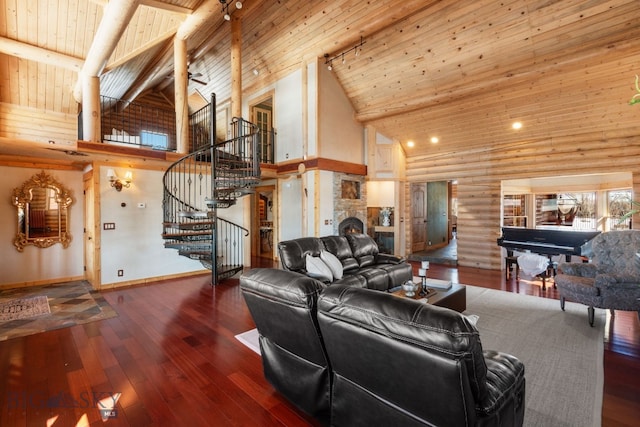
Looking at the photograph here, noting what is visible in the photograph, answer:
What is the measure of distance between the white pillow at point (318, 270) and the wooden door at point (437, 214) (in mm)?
6660

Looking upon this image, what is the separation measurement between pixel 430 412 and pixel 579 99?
20.7 feet

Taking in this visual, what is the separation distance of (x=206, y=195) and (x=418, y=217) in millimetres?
6198

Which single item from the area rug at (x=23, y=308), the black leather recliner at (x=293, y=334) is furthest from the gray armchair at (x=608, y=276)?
the area rug at (x=23, y=308)

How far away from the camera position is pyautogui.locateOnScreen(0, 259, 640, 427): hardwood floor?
206 cm

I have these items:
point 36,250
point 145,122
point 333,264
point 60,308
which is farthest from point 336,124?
point 145,122

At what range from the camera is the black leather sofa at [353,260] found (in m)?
4.06

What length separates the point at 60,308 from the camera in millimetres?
4344

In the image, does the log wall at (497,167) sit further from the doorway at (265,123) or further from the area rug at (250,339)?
the area rug at (250,339)

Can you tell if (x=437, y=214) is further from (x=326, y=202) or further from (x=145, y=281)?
(x=145, y=281)

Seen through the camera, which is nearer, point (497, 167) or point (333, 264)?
point (333, 264)

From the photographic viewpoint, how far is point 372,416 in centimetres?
153

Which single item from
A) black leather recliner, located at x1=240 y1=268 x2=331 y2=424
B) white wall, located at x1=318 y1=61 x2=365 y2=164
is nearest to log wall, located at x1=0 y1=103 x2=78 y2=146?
white wall, located at x1=318 y1=61 x2=365 y2=164

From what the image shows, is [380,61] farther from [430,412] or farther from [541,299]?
[430,412]

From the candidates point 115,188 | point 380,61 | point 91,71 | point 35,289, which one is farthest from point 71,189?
point 380,61
